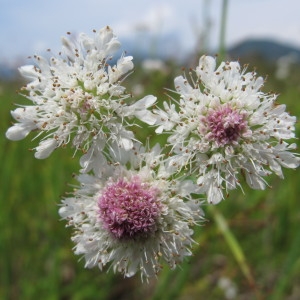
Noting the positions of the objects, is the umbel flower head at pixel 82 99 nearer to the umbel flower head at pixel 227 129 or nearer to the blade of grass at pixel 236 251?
the umbel flower head at pixel 227 129

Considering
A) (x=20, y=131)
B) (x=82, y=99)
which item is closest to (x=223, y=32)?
(x=82, y=99)

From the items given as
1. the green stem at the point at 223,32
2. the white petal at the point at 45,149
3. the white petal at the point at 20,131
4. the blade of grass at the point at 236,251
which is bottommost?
the blade of grass at the point at 236,251

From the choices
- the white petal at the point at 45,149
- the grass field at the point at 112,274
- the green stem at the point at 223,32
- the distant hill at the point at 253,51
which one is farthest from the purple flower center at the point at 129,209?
the grass field at the point at 112,274

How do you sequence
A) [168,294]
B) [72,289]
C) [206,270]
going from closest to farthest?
[168,294] < [72,289] < [206,270]

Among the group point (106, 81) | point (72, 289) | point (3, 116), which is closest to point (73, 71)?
point (106, 81)

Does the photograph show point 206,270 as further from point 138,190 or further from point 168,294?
point 138,190

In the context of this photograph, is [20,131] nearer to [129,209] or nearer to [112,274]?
[129,209]

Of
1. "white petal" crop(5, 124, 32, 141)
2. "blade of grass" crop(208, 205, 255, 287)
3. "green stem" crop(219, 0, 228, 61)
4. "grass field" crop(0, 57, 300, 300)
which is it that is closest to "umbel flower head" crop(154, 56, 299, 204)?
"white petal" crop(5, 124, 32, 141)
